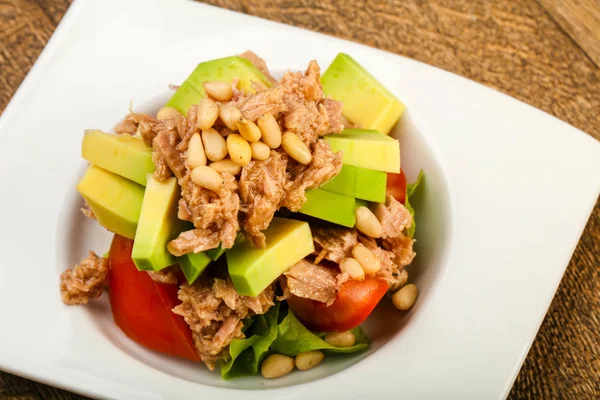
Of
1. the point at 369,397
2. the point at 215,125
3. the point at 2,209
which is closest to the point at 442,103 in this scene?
the point at 215,125

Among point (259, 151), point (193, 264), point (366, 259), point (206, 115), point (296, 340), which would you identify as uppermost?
point (206, 115)

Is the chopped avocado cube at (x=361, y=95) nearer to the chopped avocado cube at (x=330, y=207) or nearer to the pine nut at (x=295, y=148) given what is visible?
the chopped avocado cube at (x=330, y=207)

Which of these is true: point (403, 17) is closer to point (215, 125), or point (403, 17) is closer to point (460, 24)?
point (460, 24)

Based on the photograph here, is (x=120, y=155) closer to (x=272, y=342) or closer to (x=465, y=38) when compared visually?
(x=272, y=342)

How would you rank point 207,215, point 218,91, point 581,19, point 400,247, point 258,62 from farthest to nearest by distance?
1. point 581,19
2. point 258,62
3. point 400,247
4. point 218,91
5. point 207,215

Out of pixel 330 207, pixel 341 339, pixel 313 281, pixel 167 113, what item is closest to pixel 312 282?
pixel 313 281

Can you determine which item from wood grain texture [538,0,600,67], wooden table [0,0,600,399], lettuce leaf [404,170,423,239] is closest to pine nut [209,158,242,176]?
lettuce leaf [404,170,423,239]

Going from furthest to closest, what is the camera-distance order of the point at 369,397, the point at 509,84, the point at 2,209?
1. the point at 509,84
2. the point at 2,209
3. the point at 369,397

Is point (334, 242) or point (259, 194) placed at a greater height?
point (259, 194)
